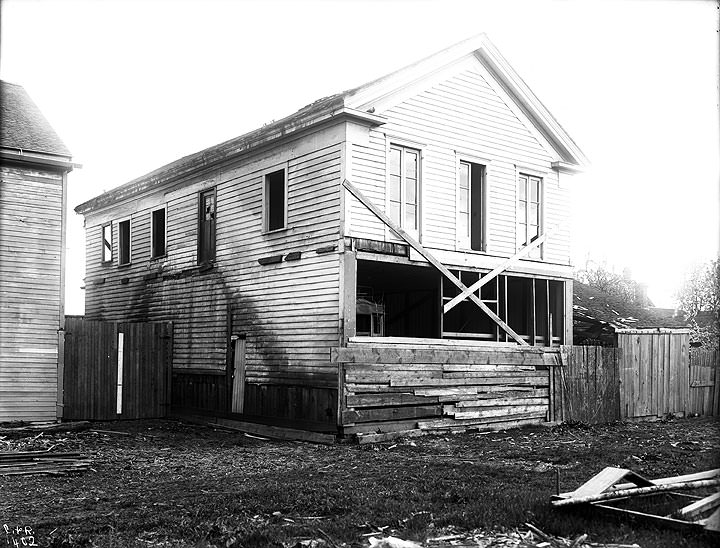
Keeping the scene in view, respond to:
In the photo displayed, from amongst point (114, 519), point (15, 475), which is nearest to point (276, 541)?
point (114, 519)

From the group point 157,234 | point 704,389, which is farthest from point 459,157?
point 704,389

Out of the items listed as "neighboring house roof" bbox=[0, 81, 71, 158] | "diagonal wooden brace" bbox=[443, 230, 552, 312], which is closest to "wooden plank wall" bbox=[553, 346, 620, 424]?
"diagonal wooden brace" bbox=[443, 230, 552, 312]

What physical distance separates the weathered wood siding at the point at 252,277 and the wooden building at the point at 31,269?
400cm

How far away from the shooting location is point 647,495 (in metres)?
8.62

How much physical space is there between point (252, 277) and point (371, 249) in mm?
3982

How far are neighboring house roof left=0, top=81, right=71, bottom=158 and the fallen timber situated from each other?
50.5ft

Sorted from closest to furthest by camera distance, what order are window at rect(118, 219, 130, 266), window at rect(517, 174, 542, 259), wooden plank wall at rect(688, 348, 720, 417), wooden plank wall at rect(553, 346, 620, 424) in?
window at rect(517, 174, 542, 259), wooden plank wall at rect(553, 346, 620, 424), wooden plank wall at rect(688, 348, 720, 417), window at rect(118, 219, 130, 266)

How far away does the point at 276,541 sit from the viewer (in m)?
7.57

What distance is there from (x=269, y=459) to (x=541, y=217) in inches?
432

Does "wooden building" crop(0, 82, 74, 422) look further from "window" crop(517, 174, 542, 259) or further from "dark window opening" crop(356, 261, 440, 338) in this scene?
"window" crop(517, 174, 542, 259)

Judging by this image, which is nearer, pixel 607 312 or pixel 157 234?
pixel 157 234

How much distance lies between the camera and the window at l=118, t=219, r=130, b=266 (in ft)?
86.7

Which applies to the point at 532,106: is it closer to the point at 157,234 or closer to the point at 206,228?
the point at 206,228

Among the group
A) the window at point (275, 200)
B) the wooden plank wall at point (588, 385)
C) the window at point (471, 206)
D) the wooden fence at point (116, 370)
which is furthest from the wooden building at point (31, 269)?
the wooden plank wall at point (588, 385)
